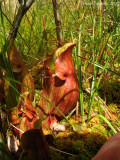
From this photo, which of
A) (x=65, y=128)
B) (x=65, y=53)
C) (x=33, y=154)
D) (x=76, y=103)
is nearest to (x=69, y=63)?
(x=65, y=53)

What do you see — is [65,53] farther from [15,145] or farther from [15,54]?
[15,145]

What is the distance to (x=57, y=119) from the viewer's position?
3.16 feet

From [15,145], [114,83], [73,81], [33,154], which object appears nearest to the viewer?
[33,154]

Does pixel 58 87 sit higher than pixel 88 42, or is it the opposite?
pixel 88 42

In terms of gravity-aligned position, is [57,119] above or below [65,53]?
below

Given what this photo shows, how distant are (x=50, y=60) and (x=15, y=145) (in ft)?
1.55

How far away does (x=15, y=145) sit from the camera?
0.80 m

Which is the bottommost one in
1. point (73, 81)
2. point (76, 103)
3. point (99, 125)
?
point (99, 125)

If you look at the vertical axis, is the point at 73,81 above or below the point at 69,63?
below

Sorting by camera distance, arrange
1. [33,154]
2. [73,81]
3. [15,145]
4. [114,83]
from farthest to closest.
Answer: [114,83], [73,81], [15,145], [33,154]

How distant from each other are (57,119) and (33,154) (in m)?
0.33

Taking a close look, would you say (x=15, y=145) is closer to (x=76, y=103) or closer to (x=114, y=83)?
(x=76, y=103)

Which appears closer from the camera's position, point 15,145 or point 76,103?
point 15,145

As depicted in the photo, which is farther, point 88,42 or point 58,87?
point 88,42
